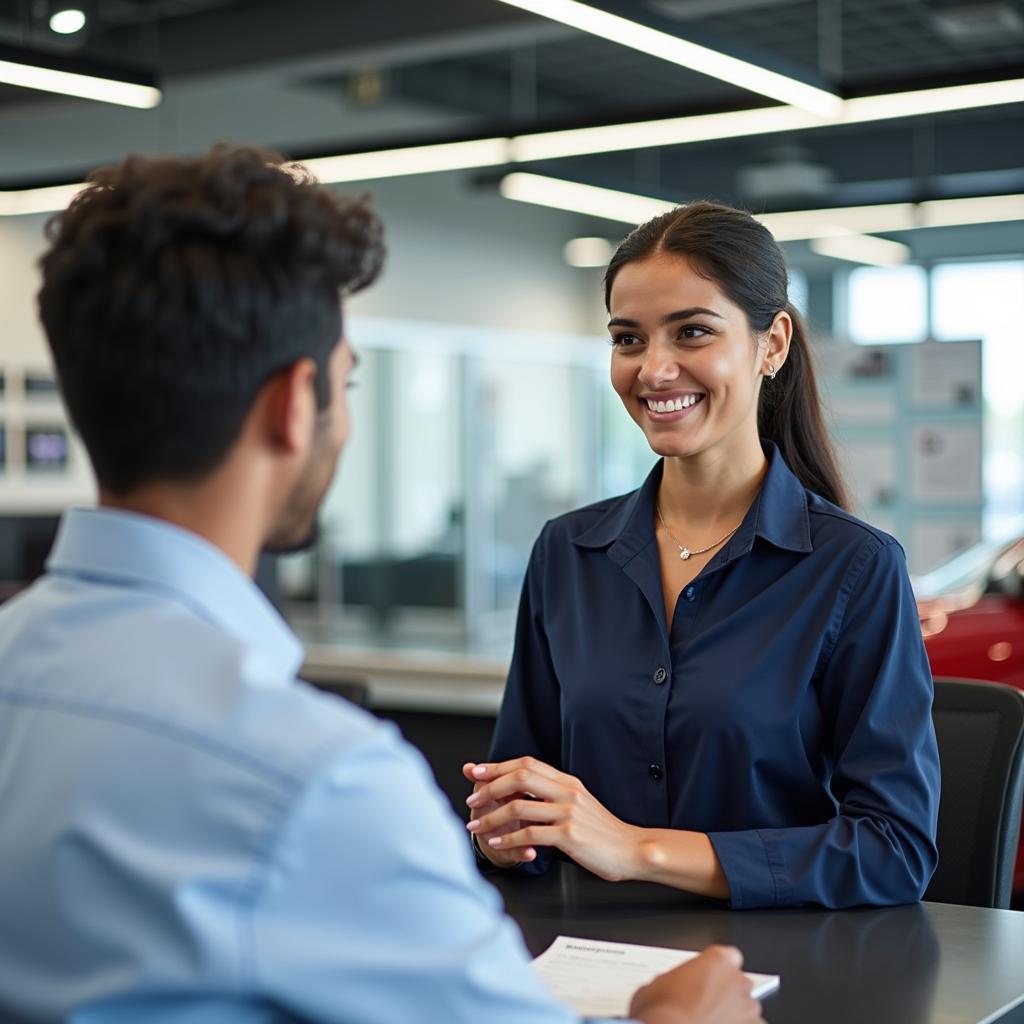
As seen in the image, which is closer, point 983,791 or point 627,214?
point 983,791

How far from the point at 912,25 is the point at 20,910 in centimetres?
804

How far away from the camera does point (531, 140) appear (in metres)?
4.66

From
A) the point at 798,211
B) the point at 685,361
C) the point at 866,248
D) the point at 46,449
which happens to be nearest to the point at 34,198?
the point at 46,449

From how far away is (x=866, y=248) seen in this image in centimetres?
1034

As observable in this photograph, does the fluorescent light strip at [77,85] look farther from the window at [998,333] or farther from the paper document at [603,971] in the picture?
the window at [998,333]

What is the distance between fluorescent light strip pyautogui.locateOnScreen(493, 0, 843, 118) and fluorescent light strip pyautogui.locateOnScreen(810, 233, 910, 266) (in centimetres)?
599

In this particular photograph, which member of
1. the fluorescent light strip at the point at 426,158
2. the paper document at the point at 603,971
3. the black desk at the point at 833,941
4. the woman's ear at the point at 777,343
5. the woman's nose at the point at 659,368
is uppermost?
the fluorescent light strip at the point at 426,158

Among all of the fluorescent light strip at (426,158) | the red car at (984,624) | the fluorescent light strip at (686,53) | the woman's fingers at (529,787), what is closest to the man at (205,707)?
the woman's fingers at (529,787)

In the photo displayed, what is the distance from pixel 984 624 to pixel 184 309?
133 inches

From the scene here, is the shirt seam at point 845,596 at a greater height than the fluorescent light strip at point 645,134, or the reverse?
the fluorescent light strip at point 645,134

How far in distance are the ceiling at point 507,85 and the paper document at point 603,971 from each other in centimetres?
309

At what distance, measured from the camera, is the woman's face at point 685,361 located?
6.42 ft

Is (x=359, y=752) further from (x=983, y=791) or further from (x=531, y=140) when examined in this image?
(x=531, y=140)

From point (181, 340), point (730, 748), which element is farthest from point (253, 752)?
point (730, 748)
